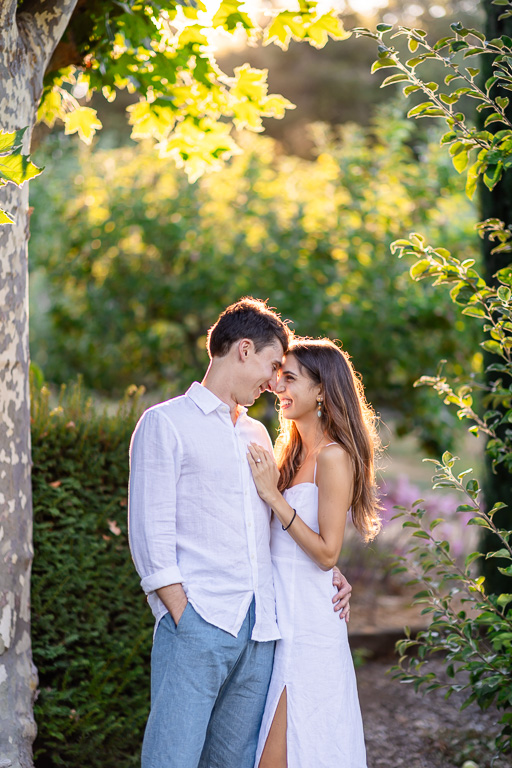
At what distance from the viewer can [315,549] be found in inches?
99.3

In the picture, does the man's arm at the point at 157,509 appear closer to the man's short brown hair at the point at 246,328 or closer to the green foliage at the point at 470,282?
the man's short brown hair at the point at 246,328

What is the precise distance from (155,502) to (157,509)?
0.07 feet

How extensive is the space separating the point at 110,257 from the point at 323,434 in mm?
5087

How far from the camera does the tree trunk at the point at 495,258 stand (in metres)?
4.25

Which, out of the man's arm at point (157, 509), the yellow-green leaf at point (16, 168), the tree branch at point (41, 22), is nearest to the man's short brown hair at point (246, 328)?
the man's arm at point (157, 509)

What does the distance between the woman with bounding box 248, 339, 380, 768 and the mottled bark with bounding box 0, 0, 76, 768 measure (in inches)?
33.9

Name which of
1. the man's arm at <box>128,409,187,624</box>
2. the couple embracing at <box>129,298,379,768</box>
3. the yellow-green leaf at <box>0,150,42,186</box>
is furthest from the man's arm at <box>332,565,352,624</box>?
the yellow-green leaf at <box>0,150,42,186</box>

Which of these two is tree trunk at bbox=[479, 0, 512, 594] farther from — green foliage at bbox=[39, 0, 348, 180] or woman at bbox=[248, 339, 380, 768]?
woman at bbox=[248, 339, 380, 768]

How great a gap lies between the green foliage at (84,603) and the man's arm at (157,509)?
3.09ft

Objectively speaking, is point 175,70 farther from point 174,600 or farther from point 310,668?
point 310,668

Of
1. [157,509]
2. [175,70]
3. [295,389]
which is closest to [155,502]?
[157,509]

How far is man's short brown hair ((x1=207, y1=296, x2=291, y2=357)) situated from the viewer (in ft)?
8.36

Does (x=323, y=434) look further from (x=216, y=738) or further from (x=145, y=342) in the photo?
(x=145, y=342)

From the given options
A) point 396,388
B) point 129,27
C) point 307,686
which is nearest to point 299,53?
point 396,388
